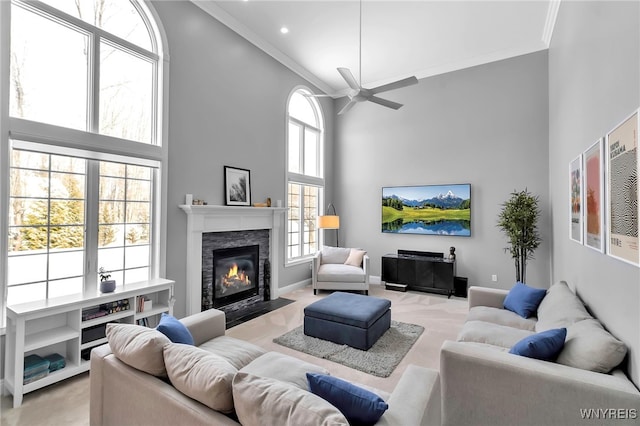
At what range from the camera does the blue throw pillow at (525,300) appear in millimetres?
2947

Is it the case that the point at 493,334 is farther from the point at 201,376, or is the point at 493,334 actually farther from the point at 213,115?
the point at 213,115

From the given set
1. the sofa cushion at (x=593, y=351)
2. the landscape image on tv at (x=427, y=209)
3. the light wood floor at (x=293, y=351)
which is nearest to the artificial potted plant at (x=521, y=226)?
the landscape image on tv at (x=427, y=209)

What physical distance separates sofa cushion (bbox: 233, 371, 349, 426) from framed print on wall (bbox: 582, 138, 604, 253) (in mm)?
2291

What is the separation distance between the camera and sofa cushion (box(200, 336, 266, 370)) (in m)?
2.08

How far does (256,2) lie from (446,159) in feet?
13.4

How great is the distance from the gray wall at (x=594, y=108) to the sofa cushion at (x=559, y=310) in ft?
0.38

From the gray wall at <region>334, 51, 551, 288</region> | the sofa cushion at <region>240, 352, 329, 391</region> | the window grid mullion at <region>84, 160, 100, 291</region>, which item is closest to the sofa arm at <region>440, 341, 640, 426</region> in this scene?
the sofa cushion at <region>240, 352, 329, 391</region>

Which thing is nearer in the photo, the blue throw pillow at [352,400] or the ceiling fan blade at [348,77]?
the blue throw pillow at [352,400]

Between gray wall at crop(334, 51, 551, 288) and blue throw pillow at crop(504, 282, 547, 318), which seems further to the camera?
gray wall at crop(334, 51, 551, 288)

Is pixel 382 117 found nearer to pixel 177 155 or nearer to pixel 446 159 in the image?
pixel 446 159

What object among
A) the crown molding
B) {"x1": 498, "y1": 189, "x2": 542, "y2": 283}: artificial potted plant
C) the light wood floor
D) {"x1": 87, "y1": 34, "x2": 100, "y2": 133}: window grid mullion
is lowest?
the light wood floor

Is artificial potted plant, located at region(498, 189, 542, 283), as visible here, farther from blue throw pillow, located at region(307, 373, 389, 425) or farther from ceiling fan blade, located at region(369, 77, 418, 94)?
blue throw pillow, located at region(307, 373, 389, 425)

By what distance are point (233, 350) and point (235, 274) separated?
2.45 meters

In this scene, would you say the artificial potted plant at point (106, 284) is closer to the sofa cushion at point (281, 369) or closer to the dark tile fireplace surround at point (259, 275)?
the dark tile fireplace surround at point (259, 275)
